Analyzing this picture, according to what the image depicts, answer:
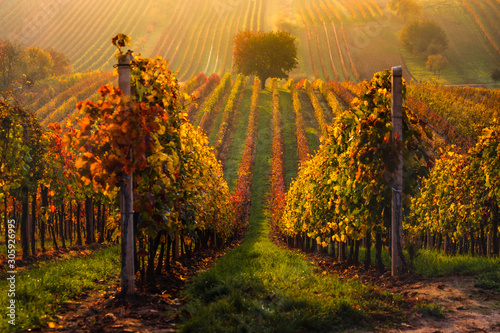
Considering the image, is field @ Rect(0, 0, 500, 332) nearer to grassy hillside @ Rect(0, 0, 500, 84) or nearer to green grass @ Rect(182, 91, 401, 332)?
green grass @ Rect(182, 91, 401, 332)

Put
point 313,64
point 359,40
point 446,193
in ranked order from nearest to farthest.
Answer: point 446,193, point 313,64, point 359,40

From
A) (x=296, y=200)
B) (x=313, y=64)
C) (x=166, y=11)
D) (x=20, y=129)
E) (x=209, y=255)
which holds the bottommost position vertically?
(x=209, y=255)

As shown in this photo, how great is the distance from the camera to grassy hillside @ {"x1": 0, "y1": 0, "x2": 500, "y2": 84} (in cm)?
8256

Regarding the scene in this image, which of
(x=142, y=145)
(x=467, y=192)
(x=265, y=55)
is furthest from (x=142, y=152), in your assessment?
(x=265, y=55)

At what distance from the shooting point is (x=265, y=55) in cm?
6531

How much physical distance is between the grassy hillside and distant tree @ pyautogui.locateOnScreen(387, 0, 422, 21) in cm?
205

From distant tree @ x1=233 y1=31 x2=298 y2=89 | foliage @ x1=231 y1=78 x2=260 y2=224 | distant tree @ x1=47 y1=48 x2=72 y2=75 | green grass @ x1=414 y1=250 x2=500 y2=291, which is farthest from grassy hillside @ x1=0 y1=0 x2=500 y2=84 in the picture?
green grass @ x1=414 y1=250 x2=500 y2=291

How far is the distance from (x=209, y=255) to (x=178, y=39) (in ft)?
305

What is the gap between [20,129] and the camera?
1099 centimetres

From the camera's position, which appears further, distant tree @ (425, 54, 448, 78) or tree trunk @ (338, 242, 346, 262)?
distant tree @ (425, 54, 448, 78)

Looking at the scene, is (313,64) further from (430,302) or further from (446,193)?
(430,302)

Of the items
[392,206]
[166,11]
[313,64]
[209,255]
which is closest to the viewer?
[392,206]

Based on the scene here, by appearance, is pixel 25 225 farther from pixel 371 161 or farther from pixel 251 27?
pixel 251 27

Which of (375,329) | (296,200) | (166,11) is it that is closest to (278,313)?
(375,329)
